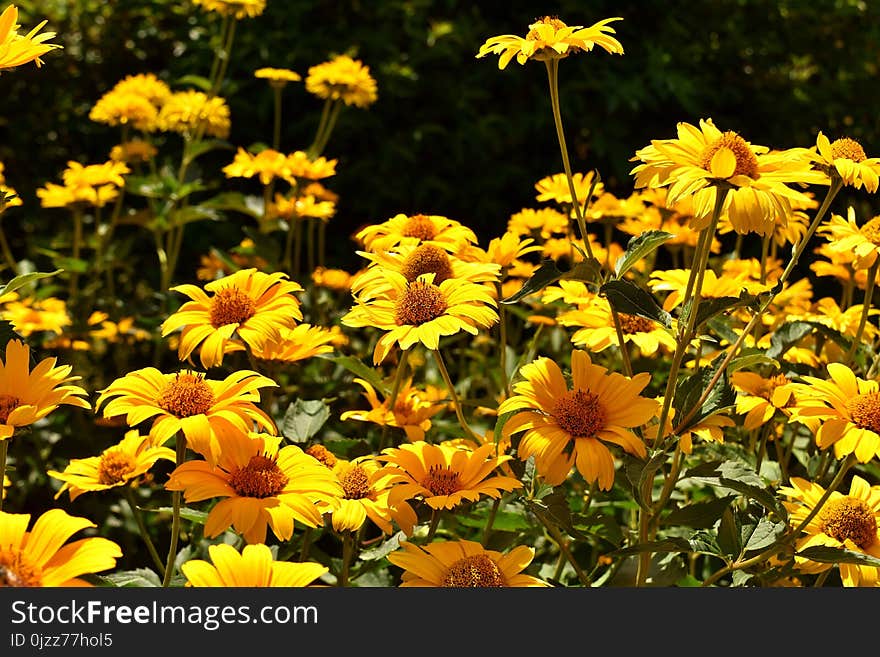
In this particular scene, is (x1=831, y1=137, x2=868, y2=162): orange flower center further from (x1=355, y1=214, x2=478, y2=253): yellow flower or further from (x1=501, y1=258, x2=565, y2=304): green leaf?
(x1=355, y1=214, x2=478, y2=253): yellow flower

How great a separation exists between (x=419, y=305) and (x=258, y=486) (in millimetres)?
371

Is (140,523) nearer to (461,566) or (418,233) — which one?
(461,566)

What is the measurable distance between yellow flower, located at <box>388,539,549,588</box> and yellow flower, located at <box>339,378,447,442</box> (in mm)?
401

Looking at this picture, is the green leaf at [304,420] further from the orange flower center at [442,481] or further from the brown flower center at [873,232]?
the brown flower center at [873,232]

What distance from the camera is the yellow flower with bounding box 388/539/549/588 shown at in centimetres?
126

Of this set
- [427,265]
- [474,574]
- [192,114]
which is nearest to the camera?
[474,574]

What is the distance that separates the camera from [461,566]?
128 cm

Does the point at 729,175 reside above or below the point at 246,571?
above

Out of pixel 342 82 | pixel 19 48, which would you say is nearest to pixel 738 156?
pixel 19 48

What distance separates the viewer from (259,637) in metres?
1.11

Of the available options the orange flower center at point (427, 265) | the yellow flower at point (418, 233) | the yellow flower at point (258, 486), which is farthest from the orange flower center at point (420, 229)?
the yellow flower at point (258, 486)

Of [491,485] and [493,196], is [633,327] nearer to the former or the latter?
[491,485]

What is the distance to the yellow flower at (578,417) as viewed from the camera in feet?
4.39

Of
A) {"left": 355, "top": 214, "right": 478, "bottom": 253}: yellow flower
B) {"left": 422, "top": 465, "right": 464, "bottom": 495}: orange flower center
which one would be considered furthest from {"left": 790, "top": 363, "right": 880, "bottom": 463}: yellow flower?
{"left": 355, "top": 214, "right": 478, "bottom": 253}: yellow flower
